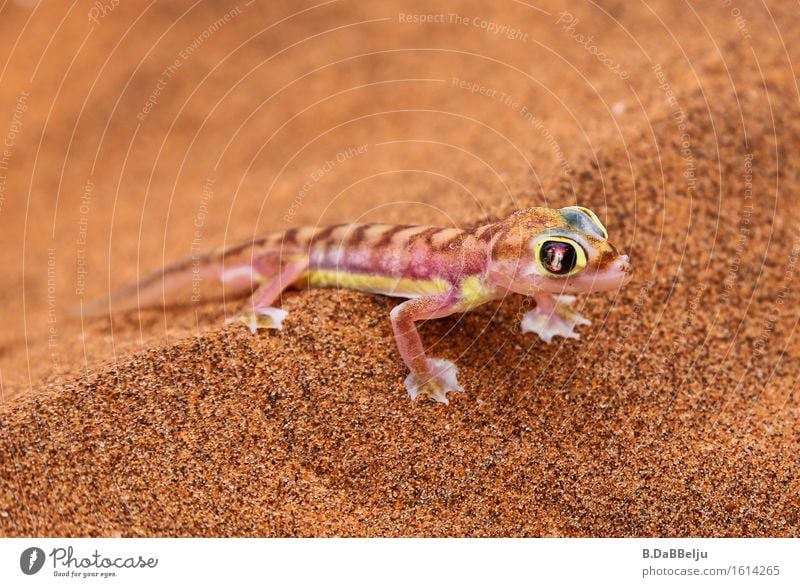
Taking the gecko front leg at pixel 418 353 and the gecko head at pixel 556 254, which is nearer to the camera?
the gecko head at pixel 556 254

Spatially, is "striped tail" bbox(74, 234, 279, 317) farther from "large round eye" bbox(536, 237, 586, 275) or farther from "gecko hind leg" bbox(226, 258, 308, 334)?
"large round eye" bbox(536, 237, 586, 275)

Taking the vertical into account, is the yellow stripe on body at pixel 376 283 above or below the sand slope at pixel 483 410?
above

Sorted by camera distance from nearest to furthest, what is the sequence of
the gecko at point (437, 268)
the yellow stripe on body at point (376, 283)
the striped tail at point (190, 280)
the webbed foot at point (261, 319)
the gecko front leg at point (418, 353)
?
1. the gecko at point (437, 268)
2. the gecko front leg at point (418, 353)
3. the yellow stripe on body at point (376, 283)
4. the webbed foot at point (261, 319)
5. the striped tail at point (190, 280)


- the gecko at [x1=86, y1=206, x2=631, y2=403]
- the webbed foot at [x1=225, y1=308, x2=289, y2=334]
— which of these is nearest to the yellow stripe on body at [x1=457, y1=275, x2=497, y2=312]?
the gecko at [x1=86, y1=206, x2=631, y2=403]

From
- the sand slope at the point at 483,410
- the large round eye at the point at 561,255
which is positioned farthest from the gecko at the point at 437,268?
the sand slope at the point at 483,410

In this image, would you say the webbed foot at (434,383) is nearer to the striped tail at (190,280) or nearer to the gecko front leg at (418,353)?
the gecko front leg at (418,353)
